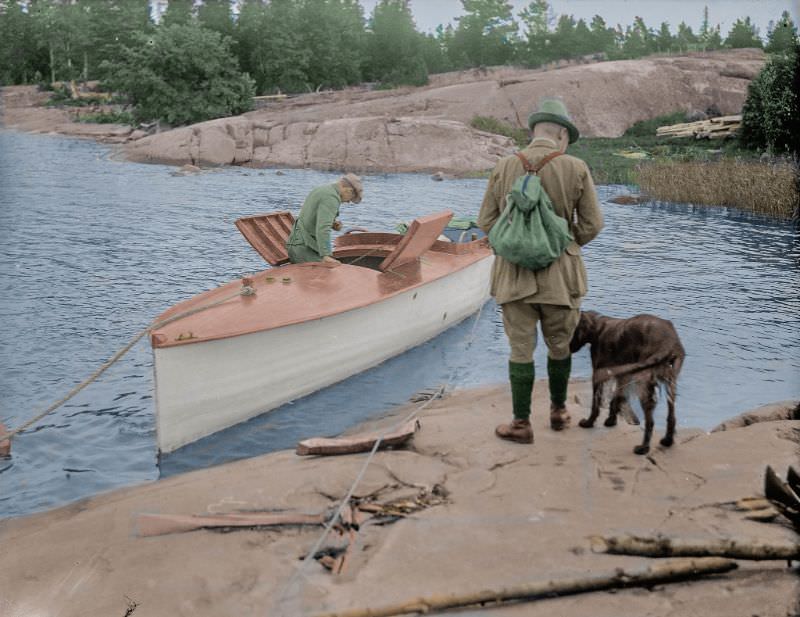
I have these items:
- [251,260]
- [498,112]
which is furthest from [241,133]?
[251,260]

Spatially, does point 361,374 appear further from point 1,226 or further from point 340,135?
point 340,135

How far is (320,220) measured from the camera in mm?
8289

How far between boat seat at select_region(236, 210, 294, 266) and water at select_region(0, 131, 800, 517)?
1770mm

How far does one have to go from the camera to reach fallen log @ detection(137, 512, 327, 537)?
14.2 ft

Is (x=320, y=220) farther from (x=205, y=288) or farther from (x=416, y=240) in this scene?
(x=205, y=288)

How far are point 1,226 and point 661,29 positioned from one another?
5253cm

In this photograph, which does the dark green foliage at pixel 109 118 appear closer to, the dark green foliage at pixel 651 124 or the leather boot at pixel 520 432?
the dark green foliage at pixel 651 124

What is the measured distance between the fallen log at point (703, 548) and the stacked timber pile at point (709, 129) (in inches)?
1081

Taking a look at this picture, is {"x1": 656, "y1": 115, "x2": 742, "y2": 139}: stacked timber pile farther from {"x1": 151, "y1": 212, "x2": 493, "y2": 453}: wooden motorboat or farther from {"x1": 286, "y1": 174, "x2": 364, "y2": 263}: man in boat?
{"x1": 286, "y1": 174, "x2": 364, "y2": 263}: man in boat

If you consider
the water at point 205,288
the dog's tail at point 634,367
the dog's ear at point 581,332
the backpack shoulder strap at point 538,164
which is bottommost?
the water at point 205,288

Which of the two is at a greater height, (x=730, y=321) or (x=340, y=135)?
(x=340, y=135)

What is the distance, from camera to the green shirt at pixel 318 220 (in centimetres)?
828

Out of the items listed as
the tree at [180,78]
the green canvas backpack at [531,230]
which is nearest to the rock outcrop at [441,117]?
the tree at [180,78]

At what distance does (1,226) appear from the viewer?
1638 cm
